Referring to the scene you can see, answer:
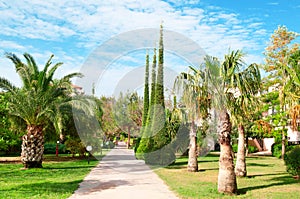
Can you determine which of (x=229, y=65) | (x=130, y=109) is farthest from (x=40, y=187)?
(x=130, y=109)

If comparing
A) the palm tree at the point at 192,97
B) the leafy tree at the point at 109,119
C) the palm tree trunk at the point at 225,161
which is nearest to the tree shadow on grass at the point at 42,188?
the palm tree trunk at the point at 225,161

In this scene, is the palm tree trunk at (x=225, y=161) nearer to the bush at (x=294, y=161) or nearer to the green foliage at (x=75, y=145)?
the bush at (x=294, y=161)

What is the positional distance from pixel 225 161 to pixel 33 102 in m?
11.6

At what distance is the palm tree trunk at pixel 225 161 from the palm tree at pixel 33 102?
10091mm

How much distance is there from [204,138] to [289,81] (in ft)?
62.3

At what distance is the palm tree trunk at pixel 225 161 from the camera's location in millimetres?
10016

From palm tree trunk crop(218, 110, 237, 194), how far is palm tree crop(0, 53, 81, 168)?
10091 mm

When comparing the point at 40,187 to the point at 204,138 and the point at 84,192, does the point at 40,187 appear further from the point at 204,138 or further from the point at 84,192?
the point at 204,138

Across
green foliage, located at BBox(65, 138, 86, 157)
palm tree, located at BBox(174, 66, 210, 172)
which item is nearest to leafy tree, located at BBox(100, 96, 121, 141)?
green foliage, located at BBox(65, 138, 86, 157)

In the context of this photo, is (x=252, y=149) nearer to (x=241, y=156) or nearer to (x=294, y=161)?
(x=294, y=161)

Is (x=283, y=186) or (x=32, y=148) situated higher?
(x=32, y=148)

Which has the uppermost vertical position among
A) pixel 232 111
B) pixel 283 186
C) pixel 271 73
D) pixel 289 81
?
pixel 271 73

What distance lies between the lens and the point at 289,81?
459 inches

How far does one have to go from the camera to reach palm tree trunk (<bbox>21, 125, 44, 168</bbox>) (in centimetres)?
1733
